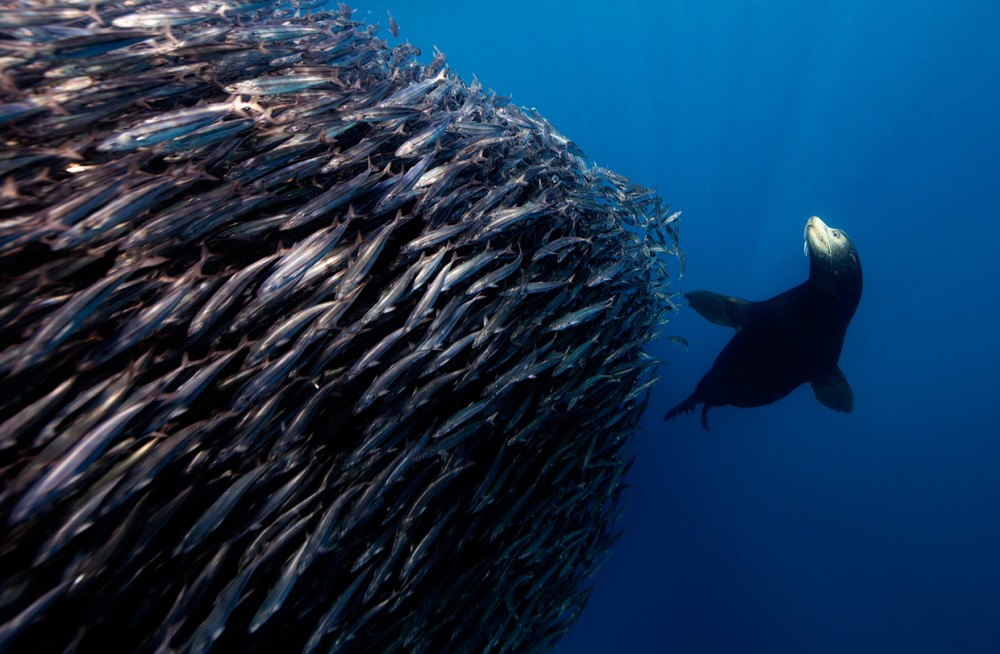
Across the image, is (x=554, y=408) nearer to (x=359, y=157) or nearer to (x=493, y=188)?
(x=493, y=188)

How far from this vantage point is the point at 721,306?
25.0 ft

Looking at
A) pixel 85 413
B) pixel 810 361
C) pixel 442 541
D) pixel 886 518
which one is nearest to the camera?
pixel 85 413

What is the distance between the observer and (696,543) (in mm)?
16453

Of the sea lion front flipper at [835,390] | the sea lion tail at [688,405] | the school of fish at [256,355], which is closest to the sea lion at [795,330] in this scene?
the sea lion front flipper at [835,390]

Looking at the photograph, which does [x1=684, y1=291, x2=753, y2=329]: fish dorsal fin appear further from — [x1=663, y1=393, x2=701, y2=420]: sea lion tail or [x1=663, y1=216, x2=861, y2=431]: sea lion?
[x1=663, y1=393, x2=701, y2=420]: sea lion tail

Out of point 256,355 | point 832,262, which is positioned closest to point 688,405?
point 832,262

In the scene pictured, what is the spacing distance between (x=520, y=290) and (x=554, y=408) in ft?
3.53

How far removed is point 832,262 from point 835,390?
2677mm

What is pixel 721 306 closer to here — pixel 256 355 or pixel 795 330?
pixel 795 330

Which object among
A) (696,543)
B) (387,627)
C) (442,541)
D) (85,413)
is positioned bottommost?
(696,543)

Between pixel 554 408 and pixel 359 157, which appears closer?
pixel 359 157

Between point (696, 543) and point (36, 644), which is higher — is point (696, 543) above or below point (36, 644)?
below

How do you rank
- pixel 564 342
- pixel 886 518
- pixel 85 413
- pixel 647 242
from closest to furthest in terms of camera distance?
pixel 85 413 < pixel 564 342 < pixel 647 242 < pixel 886 518

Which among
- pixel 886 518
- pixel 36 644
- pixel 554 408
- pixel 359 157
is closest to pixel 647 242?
pixel 554 408
